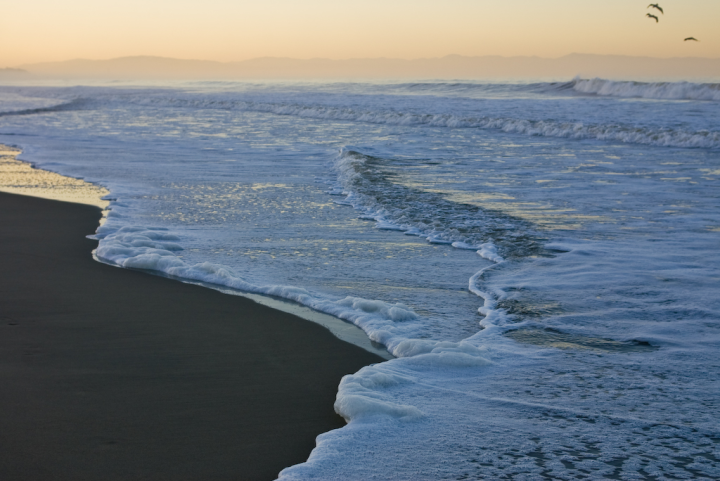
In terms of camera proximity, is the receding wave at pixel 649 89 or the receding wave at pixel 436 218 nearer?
the receding wave at pixel 436 218

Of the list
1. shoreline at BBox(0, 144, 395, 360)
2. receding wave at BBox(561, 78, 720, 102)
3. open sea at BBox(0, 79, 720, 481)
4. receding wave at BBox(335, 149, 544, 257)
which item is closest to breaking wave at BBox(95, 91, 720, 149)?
open sea at BBox(0, 79, 720, 481)

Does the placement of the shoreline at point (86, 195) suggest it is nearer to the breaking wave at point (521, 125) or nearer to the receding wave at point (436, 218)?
the receding wave at point (436, 218)

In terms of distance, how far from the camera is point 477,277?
515 cm

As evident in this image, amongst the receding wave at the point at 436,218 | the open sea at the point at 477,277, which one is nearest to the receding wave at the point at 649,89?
the open sea at the point at 477,277

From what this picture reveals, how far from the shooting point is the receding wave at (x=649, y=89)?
1267 inches

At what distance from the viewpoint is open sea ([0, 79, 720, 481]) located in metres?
2.74

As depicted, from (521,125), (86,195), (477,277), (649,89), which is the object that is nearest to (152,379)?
(477,277)

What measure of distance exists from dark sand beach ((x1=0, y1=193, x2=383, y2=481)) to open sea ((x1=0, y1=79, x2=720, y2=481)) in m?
0.25

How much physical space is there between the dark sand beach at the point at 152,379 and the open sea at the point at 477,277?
0.82 ft

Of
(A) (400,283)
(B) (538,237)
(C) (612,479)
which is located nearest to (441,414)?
(C) (612,479)

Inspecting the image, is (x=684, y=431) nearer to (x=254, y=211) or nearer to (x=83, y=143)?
(x=254, y=211)

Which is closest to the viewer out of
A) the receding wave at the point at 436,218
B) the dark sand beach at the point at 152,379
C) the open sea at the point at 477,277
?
the dark sand beach at the point at 152,379

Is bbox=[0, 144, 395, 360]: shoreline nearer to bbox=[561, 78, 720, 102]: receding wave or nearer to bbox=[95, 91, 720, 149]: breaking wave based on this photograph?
bbox=[95, 91, 720, 149]: breaking wave

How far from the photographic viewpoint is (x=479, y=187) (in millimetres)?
9344
